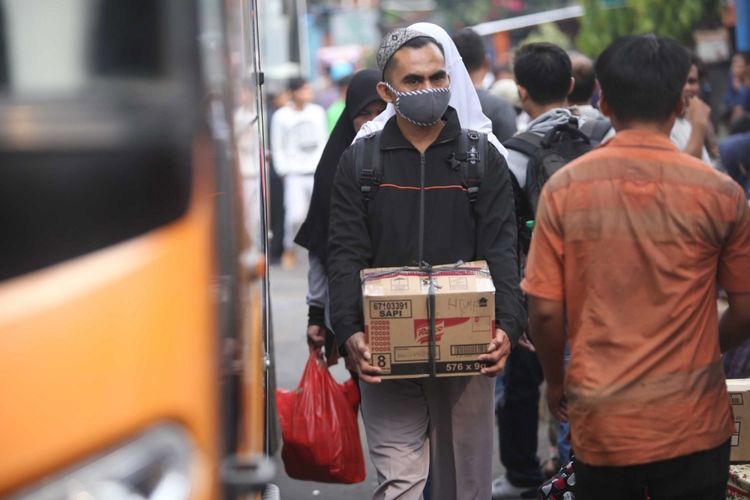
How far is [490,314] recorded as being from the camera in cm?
405

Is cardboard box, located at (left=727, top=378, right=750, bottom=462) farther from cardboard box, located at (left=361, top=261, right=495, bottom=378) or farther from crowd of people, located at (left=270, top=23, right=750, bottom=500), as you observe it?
cardboard box, located at (left=361, top=261, right=495, bottom=378)

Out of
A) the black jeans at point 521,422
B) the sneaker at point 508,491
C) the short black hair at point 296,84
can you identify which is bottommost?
the sneaker at point 508,491

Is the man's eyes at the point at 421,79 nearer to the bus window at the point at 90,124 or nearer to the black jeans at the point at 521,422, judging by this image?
the bus window at the point at 90,124

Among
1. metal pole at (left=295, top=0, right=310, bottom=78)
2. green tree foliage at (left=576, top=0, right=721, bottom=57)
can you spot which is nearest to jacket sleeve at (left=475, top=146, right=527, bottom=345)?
metal pole at (left=295, top=0, right=310, bottom=78)

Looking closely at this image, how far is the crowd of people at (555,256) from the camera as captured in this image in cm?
330

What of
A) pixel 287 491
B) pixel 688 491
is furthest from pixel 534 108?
pixel 688 491

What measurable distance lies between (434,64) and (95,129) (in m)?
2.01

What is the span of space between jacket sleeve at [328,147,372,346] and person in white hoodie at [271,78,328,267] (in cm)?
1028

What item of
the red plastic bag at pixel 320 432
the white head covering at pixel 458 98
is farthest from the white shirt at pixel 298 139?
the white head covering at pixel 458 98

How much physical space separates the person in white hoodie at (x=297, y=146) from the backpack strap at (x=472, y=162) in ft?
33.9

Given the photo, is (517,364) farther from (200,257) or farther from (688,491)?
(200,257)

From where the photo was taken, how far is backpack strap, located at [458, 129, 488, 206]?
4.32 meters

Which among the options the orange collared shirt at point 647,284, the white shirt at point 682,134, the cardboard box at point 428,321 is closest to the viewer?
the orange collared shirt at point 647,284

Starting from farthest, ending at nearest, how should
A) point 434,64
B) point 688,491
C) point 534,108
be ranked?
point 534,108 < point 434,64 < point 688,491
